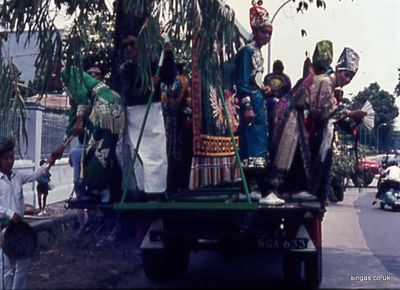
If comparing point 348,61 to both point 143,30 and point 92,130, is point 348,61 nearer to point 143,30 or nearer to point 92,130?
point 143,30

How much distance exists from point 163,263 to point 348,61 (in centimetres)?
287

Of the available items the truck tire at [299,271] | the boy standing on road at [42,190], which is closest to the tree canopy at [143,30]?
the truck tire at [299,271]

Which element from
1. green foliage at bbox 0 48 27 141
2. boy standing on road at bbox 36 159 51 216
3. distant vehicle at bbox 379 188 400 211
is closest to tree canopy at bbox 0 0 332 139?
green foliage at bbox 0 48 27 141

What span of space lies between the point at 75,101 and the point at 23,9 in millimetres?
1070

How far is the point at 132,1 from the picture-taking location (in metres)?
7.54

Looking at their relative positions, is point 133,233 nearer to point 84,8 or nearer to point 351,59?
point 84,8

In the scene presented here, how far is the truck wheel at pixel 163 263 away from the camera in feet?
25.1

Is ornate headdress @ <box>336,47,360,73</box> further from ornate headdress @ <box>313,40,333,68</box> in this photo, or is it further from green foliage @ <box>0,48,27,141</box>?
green foliage @ <box>0,48,27,141</box>

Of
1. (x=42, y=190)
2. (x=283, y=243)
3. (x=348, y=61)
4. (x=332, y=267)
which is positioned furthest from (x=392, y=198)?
(x=283, y=243)

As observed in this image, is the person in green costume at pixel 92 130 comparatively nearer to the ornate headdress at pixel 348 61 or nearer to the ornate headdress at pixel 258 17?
the ornate headdress at pixel 258 17

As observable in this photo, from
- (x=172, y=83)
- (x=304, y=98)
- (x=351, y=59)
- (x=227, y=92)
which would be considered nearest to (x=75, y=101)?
(x=172, y=83)

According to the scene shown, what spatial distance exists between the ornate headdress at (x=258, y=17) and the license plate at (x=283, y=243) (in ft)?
7.30

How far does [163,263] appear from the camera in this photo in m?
7.88

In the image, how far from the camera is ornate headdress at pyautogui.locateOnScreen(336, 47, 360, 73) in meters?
7.81
